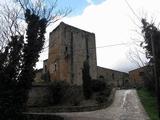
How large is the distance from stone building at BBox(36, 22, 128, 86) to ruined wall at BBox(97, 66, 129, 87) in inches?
635

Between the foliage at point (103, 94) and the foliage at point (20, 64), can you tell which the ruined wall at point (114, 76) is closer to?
the foliage at point (103, 94)

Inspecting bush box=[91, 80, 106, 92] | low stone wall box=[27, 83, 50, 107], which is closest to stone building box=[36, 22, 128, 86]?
A: bush box=[91, 80, 106, 92]

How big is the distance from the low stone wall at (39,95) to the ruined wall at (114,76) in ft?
104

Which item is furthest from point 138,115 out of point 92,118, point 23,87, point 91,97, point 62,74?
point 62,74

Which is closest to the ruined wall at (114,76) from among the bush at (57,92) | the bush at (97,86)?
the bush at (97,86)

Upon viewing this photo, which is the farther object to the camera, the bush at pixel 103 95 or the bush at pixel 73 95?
the bush at pixel 73 95

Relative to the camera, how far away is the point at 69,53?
43.4 m

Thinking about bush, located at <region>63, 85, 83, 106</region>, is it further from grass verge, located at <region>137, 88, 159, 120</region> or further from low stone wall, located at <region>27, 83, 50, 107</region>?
grass verge, located at <region>137, 88, 159, 120</region>

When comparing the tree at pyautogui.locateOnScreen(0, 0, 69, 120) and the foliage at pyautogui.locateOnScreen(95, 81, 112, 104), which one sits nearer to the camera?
the tree at pyautogui.locateOnScreen(0, 0, 69, 120)

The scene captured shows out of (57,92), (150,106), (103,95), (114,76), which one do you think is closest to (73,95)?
(57,92)

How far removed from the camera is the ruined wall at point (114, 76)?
208 ft

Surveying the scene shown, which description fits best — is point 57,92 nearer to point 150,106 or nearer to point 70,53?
point 150,106

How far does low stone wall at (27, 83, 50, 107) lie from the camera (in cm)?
2989

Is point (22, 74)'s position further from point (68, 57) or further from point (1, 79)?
point (68, 57)
